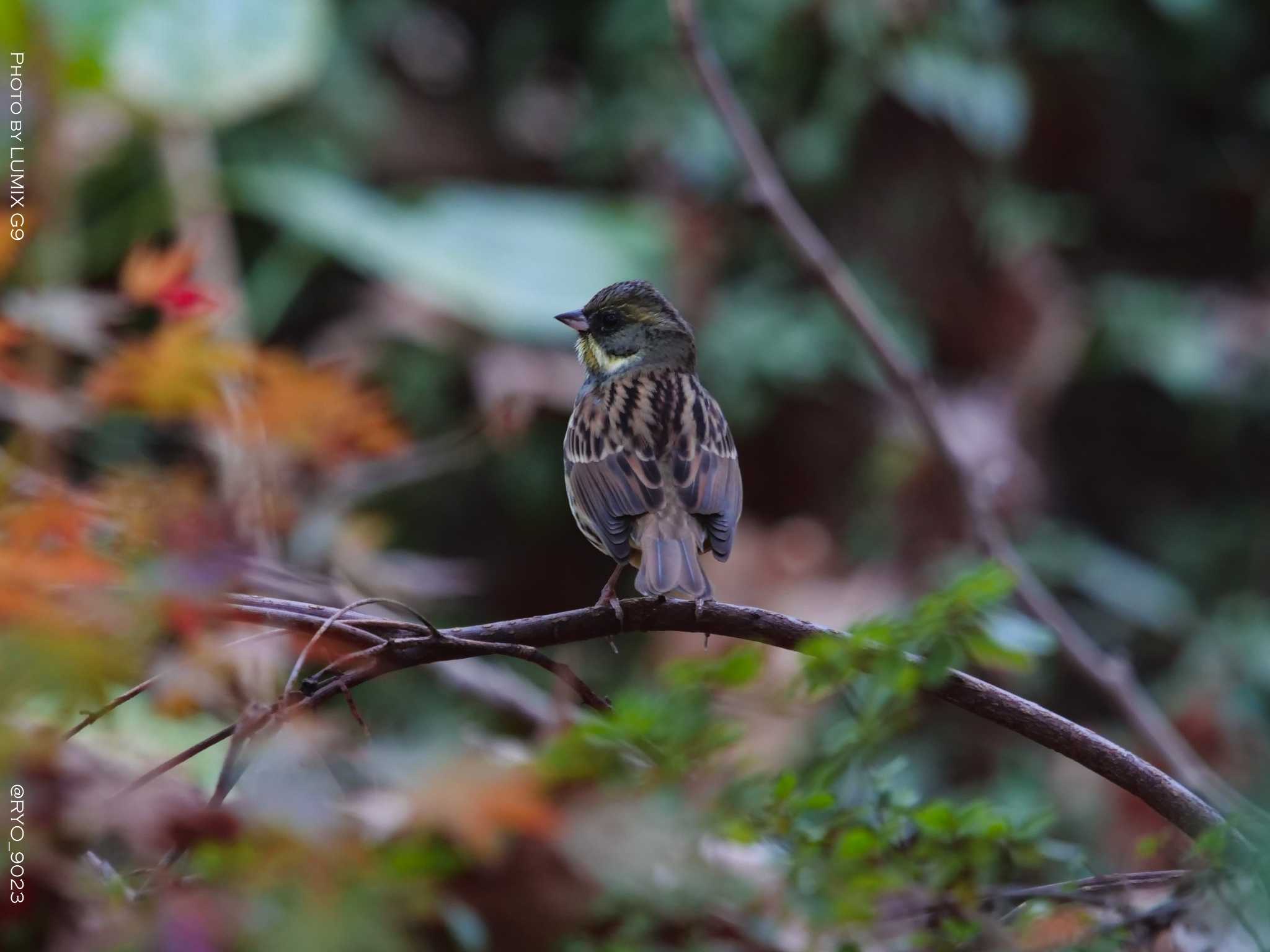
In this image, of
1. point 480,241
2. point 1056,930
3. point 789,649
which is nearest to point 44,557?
point 789,649

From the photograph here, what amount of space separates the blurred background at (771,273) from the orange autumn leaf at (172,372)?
783 mm

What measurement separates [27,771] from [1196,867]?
1039 millimetres

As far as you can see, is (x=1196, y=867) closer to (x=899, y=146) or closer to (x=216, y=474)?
(x=216, y=474)

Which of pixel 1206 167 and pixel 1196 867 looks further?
pixel 1206 167

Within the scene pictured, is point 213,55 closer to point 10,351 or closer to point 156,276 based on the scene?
point 10,351

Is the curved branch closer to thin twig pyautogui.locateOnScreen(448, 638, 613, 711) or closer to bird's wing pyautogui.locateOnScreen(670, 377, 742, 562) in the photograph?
thin twig pyautogui.locateOnScreen(448, 638, 613, 711)

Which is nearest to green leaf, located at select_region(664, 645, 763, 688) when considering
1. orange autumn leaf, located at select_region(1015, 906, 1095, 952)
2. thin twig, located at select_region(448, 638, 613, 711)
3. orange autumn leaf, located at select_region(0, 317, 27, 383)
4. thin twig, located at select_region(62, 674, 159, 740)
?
thin twig, located at select_region(448, 638, 613, 711)

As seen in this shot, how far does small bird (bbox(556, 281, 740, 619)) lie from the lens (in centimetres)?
256

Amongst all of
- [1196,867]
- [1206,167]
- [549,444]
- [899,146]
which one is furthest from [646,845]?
[1206,167]

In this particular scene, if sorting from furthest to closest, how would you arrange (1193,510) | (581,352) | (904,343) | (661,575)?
(1193,510), (904,343), (581,352), (661,575)

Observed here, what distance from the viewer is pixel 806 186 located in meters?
6.16

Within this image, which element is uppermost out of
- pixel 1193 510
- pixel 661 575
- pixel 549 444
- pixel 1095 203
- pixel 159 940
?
pixel 1095 203

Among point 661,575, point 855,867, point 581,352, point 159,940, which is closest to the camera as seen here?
point 159,940

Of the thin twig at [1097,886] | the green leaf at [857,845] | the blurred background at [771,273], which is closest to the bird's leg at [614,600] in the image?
the green leaf at [857,845]
